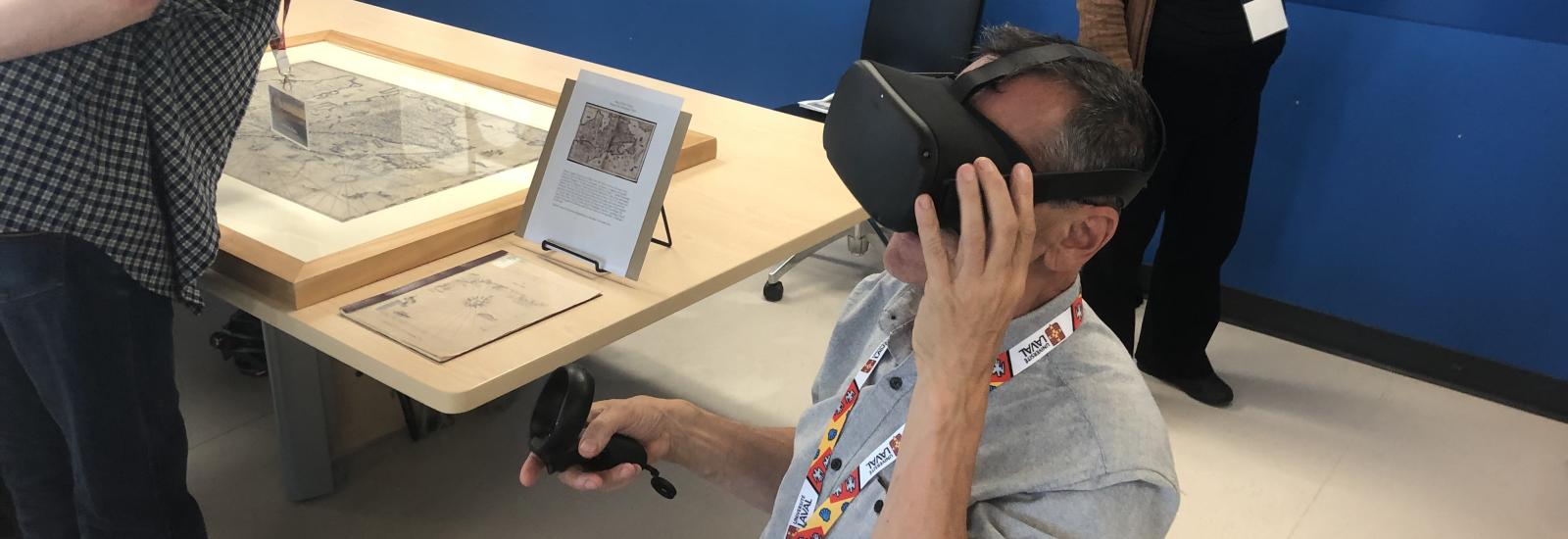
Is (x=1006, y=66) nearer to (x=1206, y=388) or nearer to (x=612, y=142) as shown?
(x=612, y=142)

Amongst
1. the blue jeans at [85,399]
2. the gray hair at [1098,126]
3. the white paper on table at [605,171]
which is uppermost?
the gray hair at [1098,126]

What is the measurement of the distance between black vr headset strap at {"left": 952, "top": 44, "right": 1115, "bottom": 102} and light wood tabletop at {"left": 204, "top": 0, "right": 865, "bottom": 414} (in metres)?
0.71

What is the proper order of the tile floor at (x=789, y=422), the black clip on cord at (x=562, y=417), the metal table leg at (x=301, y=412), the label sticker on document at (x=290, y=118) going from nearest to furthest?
the black clip on cord at (x=562, y=417)
the label sticker on document at (x=290, y=118)
the metal table leg at (x=301, y=412)
the tile floor at (x=789, y=422)

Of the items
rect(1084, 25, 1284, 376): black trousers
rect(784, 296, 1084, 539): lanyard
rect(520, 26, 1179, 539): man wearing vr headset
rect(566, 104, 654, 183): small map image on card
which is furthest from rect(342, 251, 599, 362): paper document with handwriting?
rect(1084, 25, 1284, 376): black trousers

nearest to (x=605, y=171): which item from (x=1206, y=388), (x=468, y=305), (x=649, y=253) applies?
(x=649, y=253)

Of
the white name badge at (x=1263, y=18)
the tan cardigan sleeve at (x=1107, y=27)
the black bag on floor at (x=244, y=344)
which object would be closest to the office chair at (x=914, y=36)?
the tan cardigan sleeve at (x=1107, y=27)

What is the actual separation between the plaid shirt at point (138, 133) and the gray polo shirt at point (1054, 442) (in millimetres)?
984

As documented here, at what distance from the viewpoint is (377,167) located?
205 centimetres

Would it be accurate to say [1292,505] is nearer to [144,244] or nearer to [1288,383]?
[1288,383]

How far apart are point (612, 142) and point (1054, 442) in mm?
933

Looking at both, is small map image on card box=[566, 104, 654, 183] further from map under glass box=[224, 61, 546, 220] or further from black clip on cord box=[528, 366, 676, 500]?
black clip on cord box=[528, 366, 676, 500]

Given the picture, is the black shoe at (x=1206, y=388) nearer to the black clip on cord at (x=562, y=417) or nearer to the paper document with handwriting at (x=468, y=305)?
the paper document with handwriting at (x=468, y=305)

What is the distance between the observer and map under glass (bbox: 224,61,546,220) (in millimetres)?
1969

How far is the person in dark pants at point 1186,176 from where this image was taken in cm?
258
